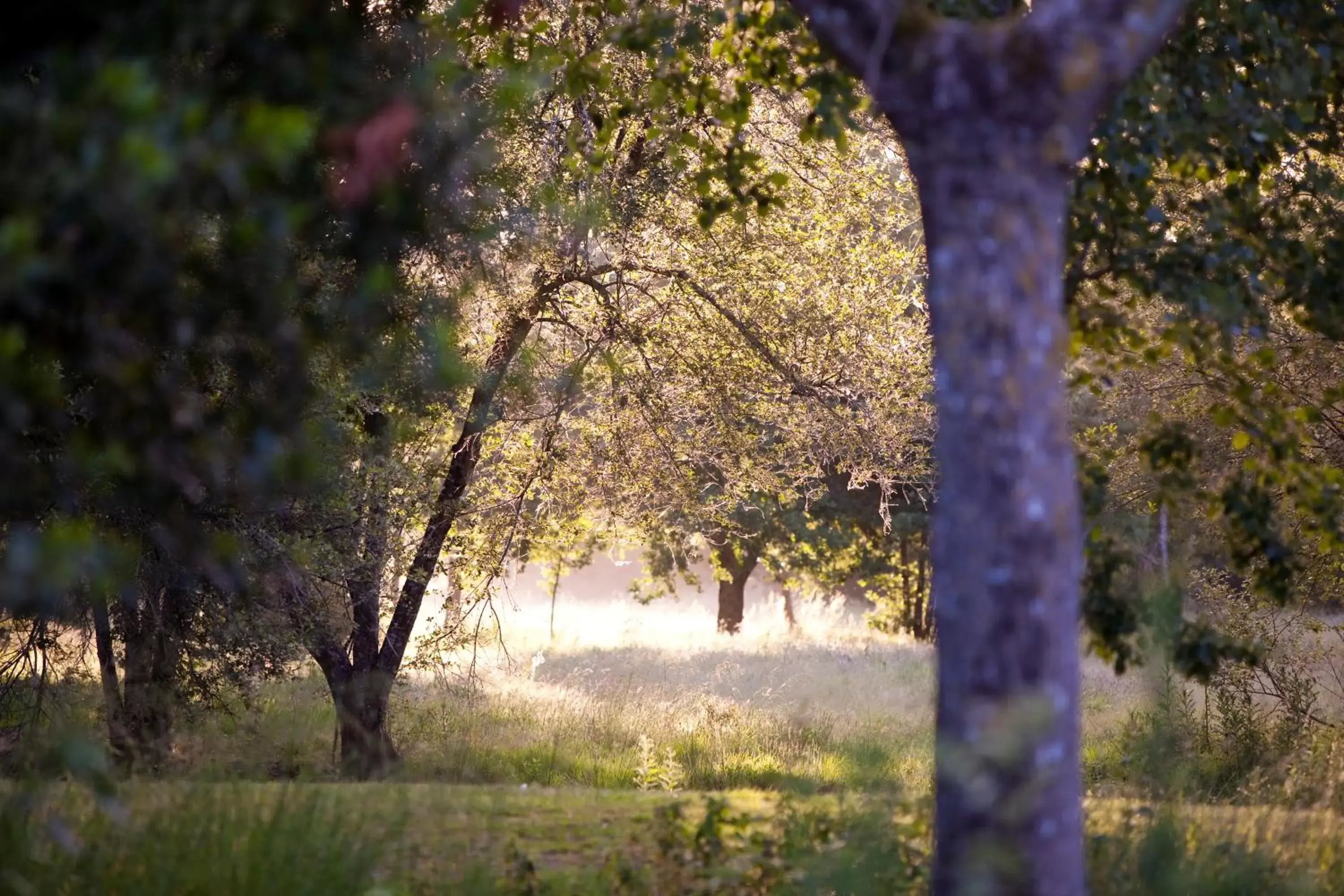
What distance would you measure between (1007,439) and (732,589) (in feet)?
104

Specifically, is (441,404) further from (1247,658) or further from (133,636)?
(1247,658)

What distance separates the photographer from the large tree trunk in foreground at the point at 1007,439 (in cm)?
376

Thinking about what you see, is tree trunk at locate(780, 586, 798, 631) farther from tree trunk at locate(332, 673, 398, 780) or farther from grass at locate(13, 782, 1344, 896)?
grass at locate(13, 782, 1344, 896)

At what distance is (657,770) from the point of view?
1147 centimetres

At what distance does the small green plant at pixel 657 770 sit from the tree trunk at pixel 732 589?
19513 millimetres

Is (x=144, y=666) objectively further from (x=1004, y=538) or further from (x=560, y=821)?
(x=1004, y=538)

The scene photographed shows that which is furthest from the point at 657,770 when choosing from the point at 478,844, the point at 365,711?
the point at 478,844

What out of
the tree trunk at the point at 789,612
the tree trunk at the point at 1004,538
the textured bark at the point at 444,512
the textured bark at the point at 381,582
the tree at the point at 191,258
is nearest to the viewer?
the tree at the point at 191,258

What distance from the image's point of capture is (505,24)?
8391 millimetres

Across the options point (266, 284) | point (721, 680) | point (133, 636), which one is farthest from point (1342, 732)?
point (721, 680)

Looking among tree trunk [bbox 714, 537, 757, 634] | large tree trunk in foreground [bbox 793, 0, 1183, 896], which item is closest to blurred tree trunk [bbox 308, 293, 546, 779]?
large tree trunk in foreground [bbox 793, 0, 1183, 896]

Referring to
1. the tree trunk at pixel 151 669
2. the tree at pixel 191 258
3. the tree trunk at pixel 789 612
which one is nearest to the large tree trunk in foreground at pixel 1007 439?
the tree at pixel 191 258

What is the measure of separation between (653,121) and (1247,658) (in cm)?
672

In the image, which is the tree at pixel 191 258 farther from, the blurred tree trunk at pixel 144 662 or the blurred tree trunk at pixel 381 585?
the blurred tree trunk at pixel 381 585
